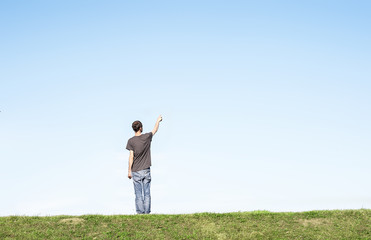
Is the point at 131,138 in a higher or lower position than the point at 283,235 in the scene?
higher

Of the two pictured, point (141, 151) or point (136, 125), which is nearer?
point (141, 151)

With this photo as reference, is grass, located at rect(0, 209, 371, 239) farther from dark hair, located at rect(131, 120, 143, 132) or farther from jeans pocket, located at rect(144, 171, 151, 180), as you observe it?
dark hair, located at rect(131, 120, 143, 132)

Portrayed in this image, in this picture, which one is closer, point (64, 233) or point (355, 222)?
point (64, 233)

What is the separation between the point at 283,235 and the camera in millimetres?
13367

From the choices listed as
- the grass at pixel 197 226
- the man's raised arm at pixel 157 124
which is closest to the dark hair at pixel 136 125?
the man's raised arm at pixel 157 124

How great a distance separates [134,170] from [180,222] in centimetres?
241

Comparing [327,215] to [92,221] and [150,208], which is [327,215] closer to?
[150,208]

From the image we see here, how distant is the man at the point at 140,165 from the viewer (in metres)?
15.0

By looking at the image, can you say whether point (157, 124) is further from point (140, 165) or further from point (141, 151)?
point (140, 165)

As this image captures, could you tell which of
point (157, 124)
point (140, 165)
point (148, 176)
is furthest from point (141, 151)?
point (157, 124)

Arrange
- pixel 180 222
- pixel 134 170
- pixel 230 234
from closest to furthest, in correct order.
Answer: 1. pixel 230 234
2. pixel 180 222
3. pixel 134 170

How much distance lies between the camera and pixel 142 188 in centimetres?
1509

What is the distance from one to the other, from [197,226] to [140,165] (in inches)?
113

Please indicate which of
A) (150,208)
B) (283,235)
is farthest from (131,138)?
(283,235)
